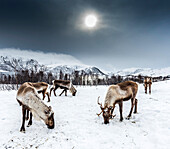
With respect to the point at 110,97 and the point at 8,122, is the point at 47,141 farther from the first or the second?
the point at 110,97

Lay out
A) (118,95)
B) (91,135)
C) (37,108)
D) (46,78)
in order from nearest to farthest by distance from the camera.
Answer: (91,135), (37,108), (118,95), (46,78)

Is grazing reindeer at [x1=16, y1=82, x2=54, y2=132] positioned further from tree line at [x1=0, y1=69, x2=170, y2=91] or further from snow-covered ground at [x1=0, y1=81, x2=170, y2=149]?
tree line at [x1=0, y1=69, x2=170, y2=91]

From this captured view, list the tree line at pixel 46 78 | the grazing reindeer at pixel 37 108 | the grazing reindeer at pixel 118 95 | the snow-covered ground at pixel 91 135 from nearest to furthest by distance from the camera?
the snow-covered ground at pixel 91 135 < the grazing reindeer at pixel 37 108 < the grazing reindeer at pixel 118 95 < the tree line at pixel 46 78

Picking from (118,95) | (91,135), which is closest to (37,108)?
(91,135)

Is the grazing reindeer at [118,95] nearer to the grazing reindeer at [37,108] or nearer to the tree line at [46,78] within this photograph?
the grazing reindeer at [37,108]

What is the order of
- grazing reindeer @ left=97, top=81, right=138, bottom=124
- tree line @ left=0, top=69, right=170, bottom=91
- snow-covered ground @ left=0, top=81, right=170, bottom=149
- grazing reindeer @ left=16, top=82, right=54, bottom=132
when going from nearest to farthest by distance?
snow-covered ground @ left=0, top=81, right=170, bottom=149 < grazing reindeer @ left=16, top=82, right=54, bottom=132 < grazing reindeer @ left=97, top=81, right=138, bottom=124 < tree line @ left=0, top=69, right=170, bottom=91

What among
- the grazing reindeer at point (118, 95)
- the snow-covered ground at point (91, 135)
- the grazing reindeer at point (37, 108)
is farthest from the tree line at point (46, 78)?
the grazing reindeer at point (118, 95)

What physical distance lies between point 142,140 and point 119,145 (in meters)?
1.07

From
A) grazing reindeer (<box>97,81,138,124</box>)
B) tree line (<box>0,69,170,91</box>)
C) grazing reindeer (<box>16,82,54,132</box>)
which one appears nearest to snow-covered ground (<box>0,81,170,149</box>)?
grazing reindeer (<box>16,82,54,132</box>)

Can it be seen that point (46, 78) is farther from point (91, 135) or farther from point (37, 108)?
point (91, 135)

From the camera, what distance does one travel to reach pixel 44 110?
4.54m

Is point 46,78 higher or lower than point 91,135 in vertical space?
higher

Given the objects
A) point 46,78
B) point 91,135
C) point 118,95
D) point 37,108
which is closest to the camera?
point 91,135

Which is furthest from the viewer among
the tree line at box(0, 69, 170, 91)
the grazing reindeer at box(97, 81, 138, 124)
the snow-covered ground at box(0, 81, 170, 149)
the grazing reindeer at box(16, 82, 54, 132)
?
the tree line at box(0, 69, 170, 91)
